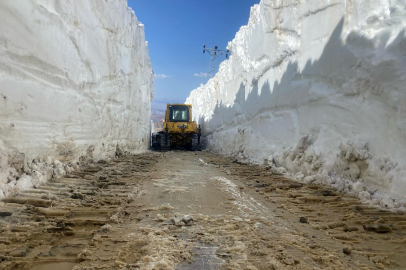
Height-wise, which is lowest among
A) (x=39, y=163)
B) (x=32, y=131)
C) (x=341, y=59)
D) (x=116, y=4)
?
(x=39, y=163)

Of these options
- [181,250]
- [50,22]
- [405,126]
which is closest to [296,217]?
[181,250]

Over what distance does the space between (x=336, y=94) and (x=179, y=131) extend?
38.8 ft

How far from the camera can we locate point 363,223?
8.36ft

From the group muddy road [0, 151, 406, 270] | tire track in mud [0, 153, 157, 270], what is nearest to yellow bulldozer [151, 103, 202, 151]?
tire track in mud [0, 153, 157, 270]

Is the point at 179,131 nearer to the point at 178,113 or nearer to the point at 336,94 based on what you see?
the point at 178,113

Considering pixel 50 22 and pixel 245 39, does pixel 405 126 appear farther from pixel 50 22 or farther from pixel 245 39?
pixel 245 39

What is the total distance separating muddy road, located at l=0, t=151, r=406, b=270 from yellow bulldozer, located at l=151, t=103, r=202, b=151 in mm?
12170

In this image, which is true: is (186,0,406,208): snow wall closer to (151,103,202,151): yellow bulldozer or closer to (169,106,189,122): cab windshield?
(151,103,202,151): yellow bulldozer

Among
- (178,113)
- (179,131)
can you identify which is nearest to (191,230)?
(179,131)

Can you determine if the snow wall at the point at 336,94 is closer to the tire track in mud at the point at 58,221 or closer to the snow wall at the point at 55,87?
the tire track in mud at the point at 58,221

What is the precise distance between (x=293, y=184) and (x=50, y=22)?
4806 millimetres

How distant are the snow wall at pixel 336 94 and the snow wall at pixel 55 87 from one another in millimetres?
4370

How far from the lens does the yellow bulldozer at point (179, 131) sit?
52.1 feet

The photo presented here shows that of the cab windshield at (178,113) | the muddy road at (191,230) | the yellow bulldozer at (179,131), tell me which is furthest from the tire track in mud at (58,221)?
the cab windshield at (178,113)
